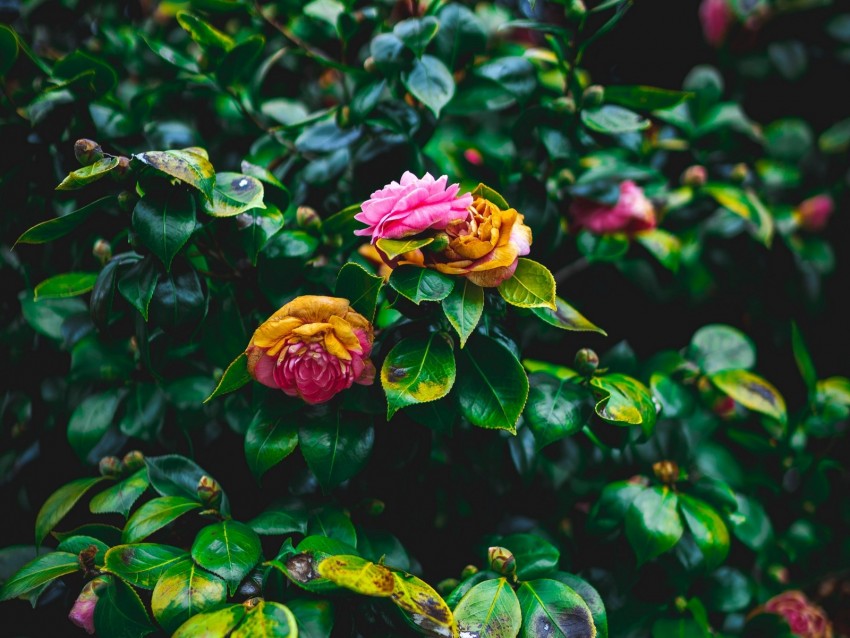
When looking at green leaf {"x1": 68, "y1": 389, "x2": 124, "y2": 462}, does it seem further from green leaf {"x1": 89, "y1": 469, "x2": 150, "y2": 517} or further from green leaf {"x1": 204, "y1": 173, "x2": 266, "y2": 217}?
green leaf {"x1": 204, "y1": 173, "x2": 266, "y2": 217}

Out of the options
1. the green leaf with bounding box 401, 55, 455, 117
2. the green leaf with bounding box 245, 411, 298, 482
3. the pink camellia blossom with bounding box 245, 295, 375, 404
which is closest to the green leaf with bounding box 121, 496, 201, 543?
the green leaf with bounding box 245, 411, 298, 482

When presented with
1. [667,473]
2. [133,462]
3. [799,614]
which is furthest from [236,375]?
[799,614]

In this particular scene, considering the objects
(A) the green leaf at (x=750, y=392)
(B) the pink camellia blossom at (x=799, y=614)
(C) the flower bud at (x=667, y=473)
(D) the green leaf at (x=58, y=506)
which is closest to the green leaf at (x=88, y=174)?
(D) the green leaf at (x=58, y=506)

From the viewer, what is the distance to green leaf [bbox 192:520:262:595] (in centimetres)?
82

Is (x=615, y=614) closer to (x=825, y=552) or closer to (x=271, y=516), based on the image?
(x=271, y=516)

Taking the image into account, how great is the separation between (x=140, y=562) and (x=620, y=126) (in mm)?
931

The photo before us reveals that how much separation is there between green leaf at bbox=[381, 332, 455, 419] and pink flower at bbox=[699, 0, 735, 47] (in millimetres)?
1401

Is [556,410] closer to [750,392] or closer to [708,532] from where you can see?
[708,532]

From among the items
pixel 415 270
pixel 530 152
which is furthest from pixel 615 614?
pixel 530 152

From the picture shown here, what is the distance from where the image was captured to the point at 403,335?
0.93 m

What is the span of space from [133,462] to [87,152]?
1.51 ft

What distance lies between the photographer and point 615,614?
118 cm

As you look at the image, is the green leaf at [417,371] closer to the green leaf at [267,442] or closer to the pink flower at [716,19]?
the green leaf at [267,442]

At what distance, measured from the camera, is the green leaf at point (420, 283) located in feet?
2.66
